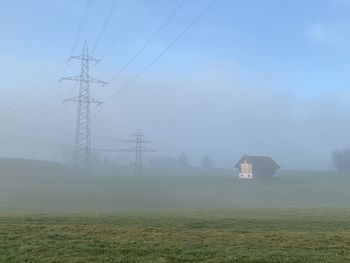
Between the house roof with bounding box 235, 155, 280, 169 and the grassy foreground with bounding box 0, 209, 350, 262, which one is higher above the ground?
the house roof with bounding box 235, 155, 280, 169

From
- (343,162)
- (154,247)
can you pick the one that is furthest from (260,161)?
(154,247)

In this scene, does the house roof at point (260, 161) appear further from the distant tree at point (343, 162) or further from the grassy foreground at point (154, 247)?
the grassy foreground at point (154, 247)

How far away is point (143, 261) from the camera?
10992 mm

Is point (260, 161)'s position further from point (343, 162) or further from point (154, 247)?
point (154, 247)

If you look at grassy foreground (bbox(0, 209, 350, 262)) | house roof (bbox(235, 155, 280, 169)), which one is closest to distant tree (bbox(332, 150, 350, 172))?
house roof (bbox(235, 155, 280, 169))

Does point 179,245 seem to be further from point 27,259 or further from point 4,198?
point 4,198

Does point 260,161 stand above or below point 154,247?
above

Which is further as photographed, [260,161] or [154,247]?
[260,161]

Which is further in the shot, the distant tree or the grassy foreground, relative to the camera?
the distant tree

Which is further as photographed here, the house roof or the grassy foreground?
the house roof

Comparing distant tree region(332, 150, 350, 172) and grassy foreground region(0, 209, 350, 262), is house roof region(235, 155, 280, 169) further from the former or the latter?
grassy foreground region(0, 209, 350, 262)

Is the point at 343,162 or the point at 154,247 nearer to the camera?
the point at 154,247

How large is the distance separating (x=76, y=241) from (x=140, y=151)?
13377 centimetres

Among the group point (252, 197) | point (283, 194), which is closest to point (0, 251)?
point (252, 197)
